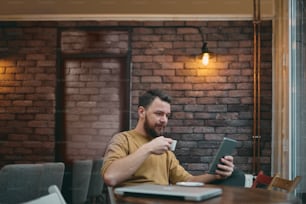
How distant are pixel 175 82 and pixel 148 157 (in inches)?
71.4

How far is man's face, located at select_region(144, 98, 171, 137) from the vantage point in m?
2.16

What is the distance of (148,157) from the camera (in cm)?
205

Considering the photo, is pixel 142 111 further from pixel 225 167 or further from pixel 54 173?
pixel 54 173

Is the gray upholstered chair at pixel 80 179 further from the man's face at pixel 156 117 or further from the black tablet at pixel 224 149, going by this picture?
the black tablet at pixel 224 149

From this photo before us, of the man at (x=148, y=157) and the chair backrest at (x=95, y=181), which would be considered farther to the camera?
the chair backrest at (x=95, y=181)

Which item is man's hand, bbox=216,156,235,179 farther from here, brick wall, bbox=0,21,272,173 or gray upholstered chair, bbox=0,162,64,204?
brick wall, bbox=0,21,272,173

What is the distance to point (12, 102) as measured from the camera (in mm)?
3758

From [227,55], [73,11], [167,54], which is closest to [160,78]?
[167,54]

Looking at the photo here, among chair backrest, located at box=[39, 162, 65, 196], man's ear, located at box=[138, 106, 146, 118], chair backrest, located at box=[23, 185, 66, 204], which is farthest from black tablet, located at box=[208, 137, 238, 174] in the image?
chair backrest, located at box=[39, 162, 65, 196]

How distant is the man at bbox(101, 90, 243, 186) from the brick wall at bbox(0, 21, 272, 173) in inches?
61.7

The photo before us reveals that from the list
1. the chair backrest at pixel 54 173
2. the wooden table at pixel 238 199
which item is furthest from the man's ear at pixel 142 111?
the chair backrest at pixel 54 173

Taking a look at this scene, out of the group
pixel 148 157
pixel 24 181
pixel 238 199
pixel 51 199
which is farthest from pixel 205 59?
pixel 51 199

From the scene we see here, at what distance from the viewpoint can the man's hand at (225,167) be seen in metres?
1.94

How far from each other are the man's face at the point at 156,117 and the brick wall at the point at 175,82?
62.2 inches
